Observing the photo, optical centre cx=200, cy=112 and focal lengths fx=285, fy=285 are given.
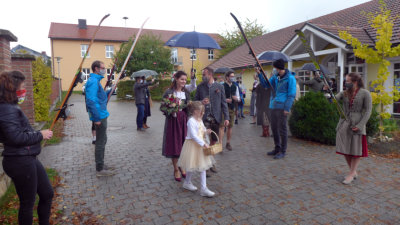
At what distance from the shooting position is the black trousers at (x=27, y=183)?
2695 mm

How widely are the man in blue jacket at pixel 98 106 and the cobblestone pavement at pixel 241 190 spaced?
351 millimetres

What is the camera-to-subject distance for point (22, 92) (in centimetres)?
287

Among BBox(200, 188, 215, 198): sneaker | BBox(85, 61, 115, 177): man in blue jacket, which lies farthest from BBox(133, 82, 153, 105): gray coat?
BBox(200, 188, 215, 198): sneaker

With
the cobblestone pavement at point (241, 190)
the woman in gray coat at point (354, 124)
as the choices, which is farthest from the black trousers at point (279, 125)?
the woman in gray coat at point (354, 124)

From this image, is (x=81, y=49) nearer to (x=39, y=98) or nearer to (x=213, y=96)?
(x=39, y=98)

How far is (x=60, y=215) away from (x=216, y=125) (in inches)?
129

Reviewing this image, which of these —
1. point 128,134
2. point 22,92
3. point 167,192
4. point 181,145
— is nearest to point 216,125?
point 181,145

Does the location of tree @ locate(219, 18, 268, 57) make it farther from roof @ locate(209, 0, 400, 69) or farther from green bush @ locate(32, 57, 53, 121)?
green bush @ locate(32, 57, 53, 121)

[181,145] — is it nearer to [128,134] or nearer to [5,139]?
[5,139]

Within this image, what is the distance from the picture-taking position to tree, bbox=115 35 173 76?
26.2 metres

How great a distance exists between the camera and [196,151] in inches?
167

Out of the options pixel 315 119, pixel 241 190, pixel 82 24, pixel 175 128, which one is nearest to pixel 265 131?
pixel 315 119

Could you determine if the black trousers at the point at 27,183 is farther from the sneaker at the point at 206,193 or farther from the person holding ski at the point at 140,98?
the person holding ski at the point at 140,98

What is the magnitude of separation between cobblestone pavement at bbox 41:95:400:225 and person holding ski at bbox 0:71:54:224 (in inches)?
39.7
